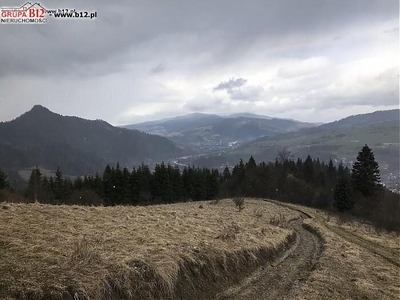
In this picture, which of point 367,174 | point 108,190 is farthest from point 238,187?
point 108,190

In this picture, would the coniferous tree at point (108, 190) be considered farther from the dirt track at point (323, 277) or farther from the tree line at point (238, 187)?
the dirt track at point (323, 277)

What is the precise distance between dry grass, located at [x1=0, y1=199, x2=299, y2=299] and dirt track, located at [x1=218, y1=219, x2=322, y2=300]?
1157 mm

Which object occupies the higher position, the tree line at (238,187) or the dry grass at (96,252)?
the dry grass at (96,252)

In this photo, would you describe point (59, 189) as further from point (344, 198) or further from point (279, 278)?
point (279, 278)

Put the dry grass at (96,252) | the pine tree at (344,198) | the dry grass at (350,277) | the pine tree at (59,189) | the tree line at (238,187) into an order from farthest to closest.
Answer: the pine tree at (59,189), the tree line at (238,187), the pine tree at (344,198), the dry grass at (350,277), the dry grass at (96,252)

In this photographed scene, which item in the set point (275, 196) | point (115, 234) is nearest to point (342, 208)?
point (275, 196)

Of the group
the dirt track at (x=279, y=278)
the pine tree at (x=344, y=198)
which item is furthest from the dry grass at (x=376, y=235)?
the pine tree at (x=344, y=198)

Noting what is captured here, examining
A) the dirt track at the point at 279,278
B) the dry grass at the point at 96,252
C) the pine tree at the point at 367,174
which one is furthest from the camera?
the pine tree at the point at 367,174

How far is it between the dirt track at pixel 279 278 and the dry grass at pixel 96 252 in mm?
1157

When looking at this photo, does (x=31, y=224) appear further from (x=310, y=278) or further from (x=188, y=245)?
(x=310, y=278)

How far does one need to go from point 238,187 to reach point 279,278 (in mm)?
78693

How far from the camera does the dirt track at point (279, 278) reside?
1147cm

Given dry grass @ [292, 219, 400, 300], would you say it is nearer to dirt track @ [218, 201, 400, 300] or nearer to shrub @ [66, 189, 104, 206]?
dirt track @ [218, 201, 400, 300]

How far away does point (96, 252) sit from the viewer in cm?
1043
